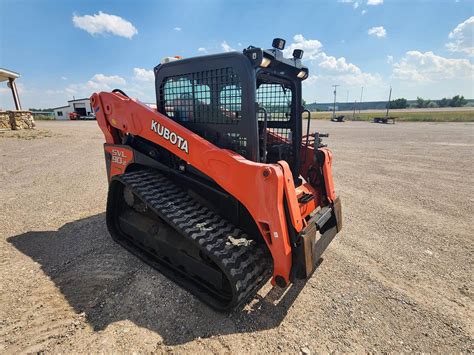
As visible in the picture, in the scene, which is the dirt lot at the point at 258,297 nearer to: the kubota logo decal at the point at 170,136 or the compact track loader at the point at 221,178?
the compact track loader at the point at 221,178

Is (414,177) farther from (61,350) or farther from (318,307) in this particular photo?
(61,350)

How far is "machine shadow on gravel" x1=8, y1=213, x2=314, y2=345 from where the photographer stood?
2.46 meters

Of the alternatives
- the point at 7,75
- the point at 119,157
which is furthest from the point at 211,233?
the point at 7,75

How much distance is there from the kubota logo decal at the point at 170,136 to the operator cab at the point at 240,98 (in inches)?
10.8

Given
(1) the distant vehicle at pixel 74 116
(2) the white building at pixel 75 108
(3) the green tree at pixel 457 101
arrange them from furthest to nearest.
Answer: (3) the green tree at pixel 457 101 < (2) the white building at pixel 75 108 < (1) the distant vehicle at pixel 74 116

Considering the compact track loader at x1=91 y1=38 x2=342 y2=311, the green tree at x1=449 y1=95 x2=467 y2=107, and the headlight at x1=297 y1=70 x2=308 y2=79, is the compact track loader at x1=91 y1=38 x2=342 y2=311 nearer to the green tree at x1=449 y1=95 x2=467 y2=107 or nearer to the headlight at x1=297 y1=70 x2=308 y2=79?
the headlight at x1=297 y1=70 x2=308 y2=79

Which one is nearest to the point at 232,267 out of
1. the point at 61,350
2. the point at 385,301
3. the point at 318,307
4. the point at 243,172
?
the point at 243,172

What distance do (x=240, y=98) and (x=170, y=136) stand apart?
3.00ft

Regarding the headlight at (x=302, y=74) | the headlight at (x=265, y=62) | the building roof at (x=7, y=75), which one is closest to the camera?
the headlight at (x=265, y=62)

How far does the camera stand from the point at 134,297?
276 centimetres

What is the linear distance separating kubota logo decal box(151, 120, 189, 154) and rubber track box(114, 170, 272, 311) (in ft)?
1.92

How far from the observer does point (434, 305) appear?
275 cm

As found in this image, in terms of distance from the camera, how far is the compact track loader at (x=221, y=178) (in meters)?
2.50

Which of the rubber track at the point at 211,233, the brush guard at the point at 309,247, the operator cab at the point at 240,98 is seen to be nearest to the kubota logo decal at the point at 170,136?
the operator cab at the point at 240,98
